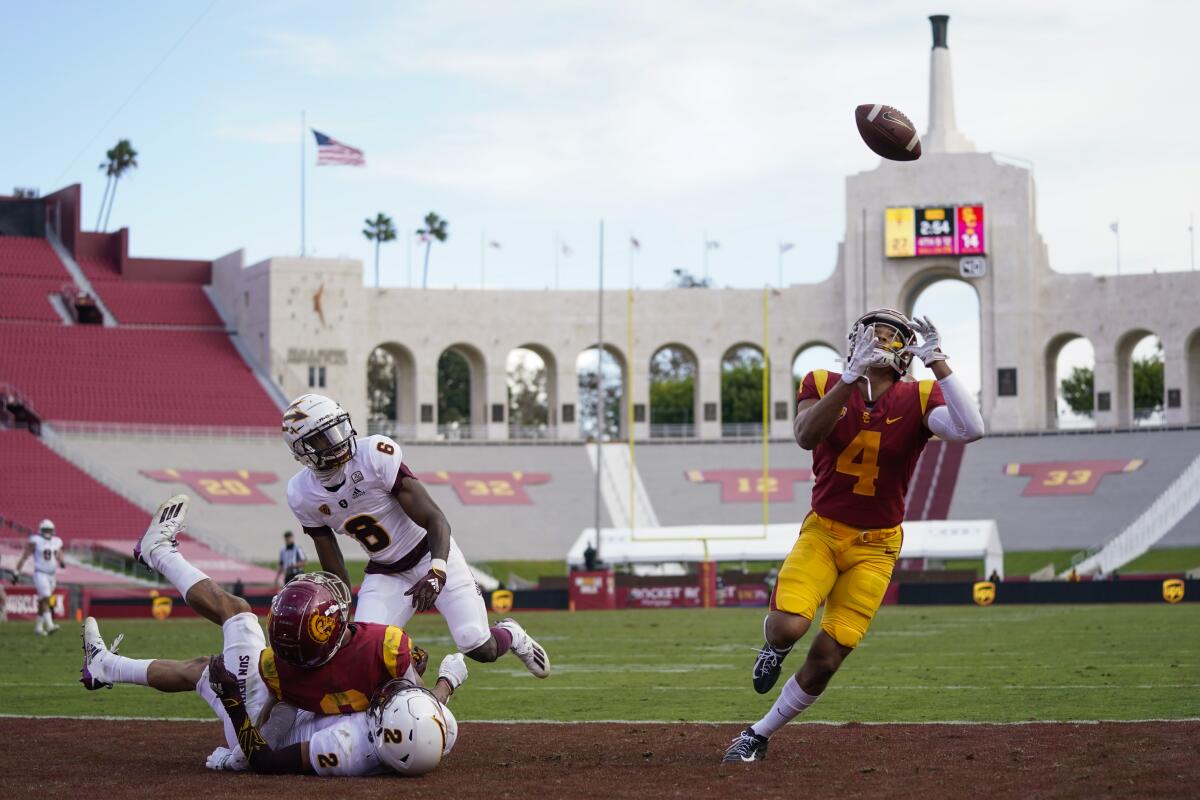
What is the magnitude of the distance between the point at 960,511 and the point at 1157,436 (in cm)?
945

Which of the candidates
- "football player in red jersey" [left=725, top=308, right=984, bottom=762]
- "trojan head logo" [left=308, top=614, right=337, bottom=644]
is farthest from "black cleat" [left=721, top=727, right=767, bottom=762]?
"trojan head logo" [left=308, top=614, right=337, bottom=644]

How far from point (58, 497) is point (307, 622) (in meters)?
43.6

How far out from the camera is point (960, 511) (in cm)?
5603

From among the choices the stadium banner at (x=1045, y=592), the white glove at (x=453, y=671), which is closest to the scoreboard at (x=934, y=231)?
the stadium banner at (x=1045, y=592)

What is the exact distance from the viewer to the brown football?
417 inches

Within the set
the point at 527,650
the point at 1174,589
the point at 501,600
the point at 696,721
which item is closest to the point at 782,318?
the point at 1174,589

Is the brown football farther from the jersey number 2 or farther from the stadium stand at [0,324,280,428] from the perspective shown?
the stadium stand at [0,324,280,428]

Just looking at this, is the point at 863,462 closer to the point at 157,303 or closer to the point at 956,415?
the point at 956,415

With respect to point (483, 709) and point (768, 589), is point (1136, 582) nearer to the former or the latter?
point (768, 589)

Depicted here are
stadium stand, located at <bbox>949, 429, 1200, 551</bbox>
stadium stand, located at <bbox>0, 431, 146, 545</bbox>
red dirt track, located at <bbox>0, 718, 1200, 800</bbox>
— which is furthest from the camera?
stadium stand, located at <bbox>949, 429, 1200, 551</bbox>

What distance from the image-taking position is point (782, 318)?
66750mm

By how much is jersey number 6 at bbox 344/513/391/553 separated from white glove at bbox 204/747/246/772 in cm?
175

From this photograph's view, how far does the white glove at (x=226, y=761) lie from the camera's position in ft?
30.5

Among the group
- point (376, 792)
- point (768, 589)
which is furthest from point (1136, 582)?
point (376, 792)
